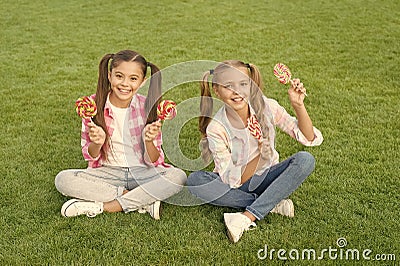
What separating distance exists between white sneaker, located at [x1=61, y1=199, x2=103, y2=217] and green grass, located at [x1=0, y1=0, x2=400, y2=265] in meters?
0.06

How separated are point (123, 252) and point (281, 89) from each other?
2.82 metres

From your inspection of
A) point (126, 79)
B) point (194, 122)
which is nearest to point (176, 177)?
point (126, 79)

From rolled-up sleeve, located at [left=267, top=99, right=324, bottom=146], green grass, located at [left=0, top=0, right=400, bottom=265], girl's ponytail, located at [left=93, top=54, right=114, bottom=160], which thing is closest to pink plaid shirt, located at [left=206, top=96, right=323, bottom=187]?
rolled-up sleeve, located at [left=267, top=99, right=324, bottom=146]

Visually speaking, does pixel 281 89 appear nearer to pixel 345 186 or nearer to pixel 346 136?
pixel 346 136

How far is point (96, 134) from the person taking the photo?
2803 mm

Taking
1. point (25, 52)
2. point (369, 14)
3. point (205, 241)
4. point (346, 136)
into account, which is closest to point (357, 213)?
point (205, 241)

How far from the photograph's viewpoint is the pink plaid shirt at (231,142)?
287 centimetres

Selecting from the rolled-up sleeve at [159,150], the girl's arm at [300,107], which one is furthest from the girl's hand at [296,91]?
the rolled-up sleeve at [159,150]

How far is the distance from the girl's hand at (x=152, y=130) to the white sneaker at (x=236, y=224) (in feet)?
1.77

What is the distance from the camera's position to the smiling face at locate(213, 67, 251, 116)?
2836mm

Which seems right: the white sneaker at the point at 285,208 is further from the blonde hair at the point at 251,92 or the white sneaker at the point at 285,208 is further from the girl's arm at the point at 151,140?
the girl's arm at the point at 151,140

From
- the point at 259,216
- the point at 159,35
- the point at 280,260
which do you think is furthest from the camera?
the point at 159,35

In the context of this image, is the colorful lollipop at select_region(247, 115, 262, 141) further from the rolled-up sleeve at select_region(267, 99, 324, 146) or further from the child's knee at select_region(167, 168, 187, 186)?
the child's knee at select_region(167, 168, 187, 186)

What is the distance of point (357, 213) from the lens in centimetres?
292
